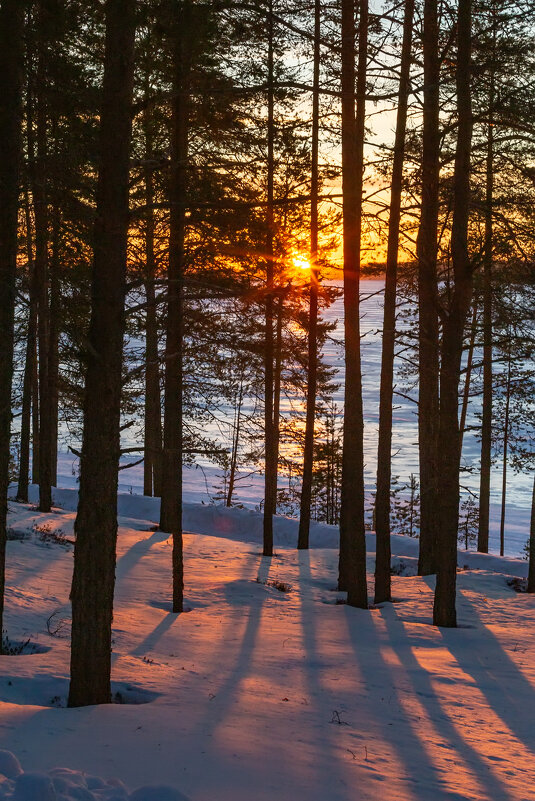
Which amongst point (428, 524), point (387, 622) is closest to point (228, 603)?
point (387, 622)

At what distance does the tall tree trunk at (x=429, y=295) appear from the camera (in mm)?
12188

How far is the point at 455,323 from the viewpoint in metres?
10.8

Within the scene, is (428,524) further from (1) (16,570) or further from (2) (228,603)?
(1) (16,570)

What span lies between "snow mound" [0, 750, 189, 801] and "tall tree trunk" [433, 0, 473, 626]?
7322mm

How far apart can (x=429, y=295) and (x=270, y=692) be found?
24.7ft


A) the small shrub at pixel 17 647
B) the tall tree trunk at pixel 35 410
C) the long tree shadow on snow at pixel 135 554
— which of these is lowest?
the long tree shadow on snow at pixel 135 554

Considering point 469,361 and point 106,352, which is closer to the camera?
point 106,352

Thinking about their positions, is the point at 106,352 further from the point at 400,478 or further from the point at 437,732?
the point at 400,478

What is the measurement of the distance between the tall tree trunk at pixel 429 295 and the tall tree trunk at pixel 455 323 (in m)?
0.39

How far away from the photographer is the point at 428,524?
1568cm

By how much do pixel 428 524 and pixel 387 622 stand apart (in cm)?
439

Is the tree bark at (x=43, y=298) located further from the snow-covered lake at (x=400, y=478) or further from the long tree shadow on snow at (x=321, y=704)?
the snow-covered lake at (x=400, y=478)

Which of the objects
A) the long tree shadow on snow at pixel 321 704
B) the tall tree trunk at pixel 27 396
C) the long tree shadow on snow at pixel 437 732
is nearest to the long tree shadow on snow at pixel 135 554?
the long tree shadow on snow at pixel 321 704

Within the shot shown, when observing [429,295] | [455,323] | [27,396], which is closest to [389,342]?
[429,295]
